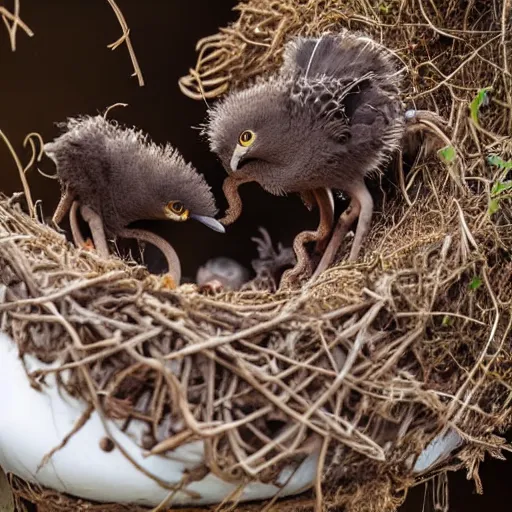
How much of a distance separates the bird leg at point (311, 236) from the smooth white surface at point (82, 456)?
0.31 meters

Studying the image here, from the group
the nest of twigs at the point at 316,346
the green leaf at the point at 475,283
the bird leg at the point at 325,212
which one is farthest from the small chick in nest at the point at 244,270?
the green leaf at the point at 475,283

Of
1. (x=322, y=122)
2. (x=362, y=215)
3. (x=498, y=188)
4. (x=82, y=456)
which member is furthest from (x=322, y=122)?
(x=82, y=456)

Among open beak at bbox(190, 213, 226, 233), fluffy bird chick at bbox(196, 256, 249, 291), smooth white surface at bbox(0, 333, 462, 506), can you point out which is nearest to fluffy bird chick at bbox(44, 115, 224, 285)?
open beak at bbox(190, 213, 226, 233)

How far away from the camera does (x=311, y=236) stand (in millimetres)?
859

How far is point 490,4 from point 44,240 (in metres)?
0.53

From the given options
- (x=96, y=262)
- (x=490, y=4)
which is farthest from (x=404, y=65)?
(x=96, y=262)

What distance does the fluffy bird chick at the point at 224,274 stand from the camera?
0.96 meters

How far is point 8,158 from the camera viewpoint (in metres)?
0.97

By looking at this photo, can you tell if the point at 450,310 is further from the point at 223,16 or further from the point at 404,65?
the point at 223,16

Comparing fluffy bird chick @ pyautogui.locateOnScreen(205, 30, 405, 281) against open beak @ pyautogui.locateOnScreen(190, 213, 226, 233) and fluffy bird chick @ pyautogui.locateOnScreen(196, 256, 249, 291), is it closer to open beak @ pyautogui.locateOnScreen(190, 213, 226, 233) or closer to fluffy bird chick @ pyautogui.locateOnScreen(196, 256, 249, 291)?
open beak @ pyautogui.locateOnScreen(190, 213, 226, 233)

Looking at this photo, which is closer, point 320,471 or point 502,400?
point 320,471

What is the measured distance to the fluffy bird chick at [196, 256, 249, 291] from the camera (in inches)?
37.8

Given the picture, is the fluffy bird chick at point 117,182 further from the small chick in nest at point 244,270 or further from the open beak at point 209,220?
the small chick in nest at point 244,270

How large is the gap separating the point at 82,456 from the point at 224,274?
1.42ft
